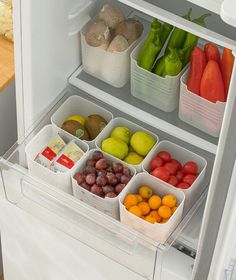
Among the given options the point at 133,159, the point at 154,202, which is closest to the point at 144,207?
the point at 154,202

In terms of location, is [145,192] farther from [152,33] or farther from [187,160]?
[152,33]

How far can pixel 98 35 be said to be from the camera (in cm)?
185

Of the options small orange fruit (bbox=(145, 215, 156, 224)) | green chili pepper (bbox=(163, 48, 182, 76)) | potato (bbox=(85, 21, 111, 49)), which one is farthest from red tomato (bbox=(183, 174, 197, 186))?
potato (bbox=(85, 21, 111, 49))

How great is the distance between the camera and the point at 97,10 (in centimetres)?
194

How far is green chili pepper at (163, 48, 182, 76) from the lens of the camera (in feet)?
5.81

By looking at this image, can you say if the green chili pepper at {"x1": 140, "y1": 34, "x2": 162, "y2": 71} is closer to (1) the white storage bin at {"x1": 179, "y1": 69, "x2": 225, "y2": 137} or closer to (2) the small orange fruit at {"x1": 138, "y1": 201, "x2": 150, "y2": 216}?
(1) the white storage bin at {"x1": 179, "y1": 69, "x2": 225, "y2": 137}

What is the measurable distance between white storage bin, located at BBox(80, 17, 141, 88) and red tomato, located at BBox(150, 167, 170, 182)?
0.77 ft

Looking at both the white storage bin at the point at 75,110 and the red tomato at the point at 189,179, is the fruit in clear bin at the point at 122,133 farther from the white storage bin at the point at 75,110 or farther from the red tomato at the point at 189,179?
the red tomato at the point at 189,179

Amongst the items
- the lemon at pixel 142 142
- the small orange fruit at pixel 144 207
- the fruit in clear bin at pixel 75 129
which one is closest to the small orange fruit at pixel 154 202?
the small orange fruit at pixel 144 207

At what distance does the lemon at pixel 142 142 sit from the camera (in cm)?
189

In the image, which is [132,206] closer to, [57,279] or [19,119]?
[19,119]

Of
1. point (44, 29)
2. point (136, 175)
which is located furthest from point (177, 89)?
point (44, 29)

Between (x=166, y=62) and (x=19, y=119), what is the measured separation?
1.35 feet

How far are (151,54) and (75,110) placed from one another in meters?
0.29
